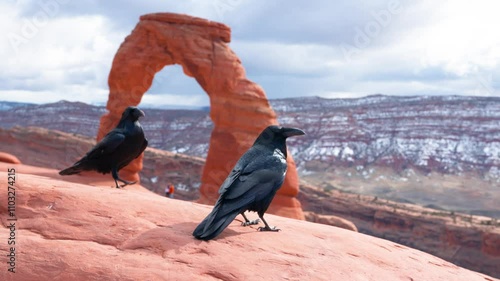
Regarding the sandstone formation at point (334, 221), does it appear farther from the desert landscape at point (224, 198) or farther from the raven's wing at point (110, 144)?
the raven's wing at point (110, 144)

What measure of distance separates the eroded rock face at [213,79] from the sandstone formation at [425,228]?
10.4 metres

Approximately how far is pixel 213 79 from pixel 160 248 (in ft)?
50.2

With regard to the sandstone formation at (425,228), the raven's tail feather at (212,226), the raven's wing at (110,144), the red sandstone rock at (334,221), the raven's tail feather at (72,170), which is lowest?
the sandstone formation at (425,228)

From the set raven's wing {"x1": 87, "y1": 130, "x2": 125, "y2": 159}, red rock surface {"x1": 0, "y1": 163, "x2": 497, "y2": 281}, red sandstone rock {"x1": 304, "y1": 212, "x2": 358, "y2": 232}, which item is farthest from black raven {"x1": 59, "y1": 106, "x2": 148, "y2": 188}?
red sandstone rock {"x1": 304, "y1": 212, "x2": 358, "y2": 232}

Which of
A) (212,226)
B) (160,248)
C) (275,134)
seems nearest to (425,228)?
(275,134)

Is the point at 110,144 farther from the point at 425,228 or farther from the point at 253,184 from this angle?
the point at 425,228

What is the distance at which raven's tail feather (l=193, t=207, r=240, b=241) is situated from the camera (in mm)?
4551

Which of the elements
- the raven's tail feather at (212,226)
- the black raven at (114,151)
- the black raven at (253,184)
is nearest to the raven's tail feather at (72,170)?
the black raven at (114,151)

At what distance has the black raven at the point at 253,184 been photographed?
182 inches

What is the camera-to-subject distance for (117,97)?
20.3m

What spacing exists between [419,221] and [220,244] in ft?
82.5

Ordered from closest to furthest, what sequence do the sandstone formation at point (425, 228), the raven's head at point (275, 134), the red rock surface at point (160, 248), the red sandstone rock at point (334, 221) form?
the red rock surface at point (160, 248) < the raven's head at point (275, 134) < the red sandstone rock at point (334, 221) < the sandstone formation at point (425, 228)

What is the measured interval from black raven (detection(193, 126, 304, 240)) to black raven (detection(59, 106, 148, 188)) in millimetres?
3326

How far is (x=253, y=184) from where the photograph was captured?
16.1ft
